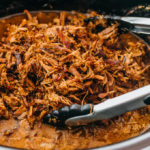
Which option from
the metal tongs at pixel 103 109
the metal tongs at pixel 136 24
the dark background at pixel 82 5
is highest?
the dark background at pixel 82 5

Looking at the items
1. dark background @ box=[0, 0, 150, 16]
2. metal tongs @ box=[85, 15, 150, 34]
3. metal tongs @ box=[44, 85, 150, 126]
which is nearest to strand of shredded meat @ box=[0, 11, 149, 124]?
metal tongs @ box=[44, 85, 150, 126]

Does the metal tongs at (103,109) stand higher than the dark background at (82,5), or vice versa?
the dark background at (82,5)

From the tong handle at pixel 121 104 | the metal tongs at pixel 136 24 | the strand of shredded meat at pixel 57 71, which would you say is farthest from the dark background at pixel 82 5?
the tong handle at pixel 121 104

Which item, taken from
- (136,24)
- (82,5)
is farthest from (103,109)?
(82,5)

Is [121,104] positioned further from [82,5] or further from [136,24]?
[82,5]

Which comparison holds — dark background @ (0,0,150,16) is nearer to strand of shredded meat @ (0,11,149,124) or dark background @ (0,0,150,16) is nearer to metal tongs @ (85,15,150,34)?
metal tongs @ (85,15,150,34)

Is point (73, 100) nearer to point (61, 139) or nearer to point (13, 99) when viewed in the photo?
point (61, 139)

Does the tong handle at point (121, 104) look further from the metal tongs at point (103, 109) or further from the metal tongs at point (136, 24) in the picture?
the metal tongs at point (136, 24)

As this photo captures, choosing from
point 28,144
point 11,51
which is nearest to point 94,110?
point 28,144
